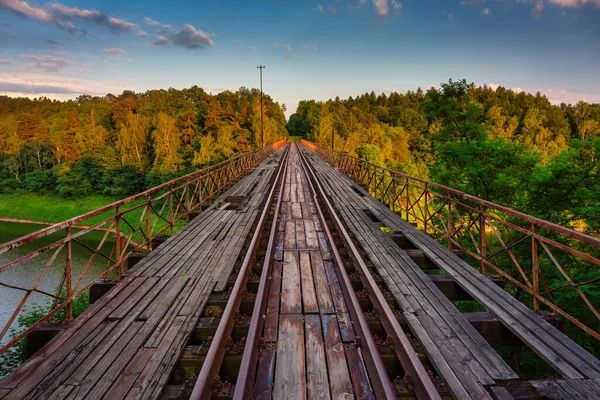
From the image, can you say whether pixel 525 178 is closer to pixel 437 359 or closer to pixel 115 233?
pixel 437 359

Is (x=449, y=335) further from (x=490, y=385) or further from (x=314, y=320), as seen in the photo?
(x=314, y=320)

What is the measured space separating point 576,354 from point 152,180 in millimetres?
58455

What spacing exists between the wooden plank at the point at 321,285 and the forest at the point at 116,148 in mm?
46830

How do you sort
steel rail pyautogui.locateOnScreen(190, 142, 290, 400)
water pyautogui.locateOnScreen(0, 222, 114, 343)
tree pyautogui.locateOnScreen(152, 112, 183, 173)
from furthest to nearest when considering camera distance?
1. tree pyautogui.locateOnScreen(152, 112, 183, 173)
2. water pyautogui.locateOnScreen(0, 222, 114, 343)
3. steel rail pyautogui.locateOnScreen(190, 142, 290, 400)

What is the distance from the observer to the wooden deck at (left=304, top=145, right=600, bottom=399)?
291cm

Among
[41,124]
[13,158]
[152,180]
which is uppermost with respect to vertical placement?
[41,124]

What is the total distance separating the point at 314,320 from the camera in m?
3.73

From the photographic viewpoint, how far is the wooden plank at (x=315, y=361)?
268cm

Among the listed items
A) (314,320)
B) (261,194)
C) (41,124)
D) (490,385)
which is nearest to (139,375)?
(314,320)

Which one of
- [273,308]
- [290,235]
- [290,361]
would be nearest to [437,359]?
[290,361]

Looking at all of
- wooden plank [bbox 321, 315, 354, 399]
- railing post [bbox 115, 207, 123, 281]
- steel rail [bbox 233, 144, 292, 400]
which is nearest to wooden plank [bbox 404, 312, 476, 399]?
wooden plank [bbox 321, 315, 354, 399]

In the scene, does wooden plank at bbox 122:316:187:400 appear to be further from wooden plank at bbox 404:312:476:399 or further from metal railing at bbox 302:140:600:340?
metal railing at bbox 302:140:600:340

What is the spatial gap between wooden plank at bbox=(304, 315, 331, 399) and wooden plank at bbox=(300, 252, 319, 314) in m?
0.22

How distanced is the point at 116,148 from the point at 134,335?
6742 cm
